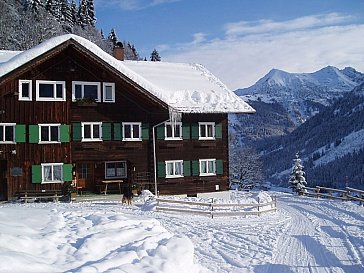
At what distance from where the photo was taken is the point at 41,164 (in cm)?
2817

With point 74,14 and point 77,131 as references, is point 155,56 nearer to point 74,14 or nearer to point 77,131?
point 74,14

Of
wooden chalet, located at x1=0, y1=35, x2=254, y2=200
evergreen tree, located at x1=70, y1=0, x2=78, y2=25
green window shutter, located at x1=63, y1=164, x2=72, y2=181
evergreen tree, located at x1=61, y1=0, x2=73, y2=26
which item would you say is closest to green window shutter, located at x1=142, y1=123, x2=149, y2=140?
wooden chalet, located at x1=0, y1=35, x2=254, y2=200

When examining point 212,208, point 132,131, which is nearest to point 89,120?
point 132,131

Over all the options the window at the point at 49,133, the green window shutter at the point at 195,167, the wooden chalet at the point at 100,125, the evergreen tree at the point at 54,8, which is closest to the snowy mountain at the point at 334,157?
the evergreen tree at the point at 54,8

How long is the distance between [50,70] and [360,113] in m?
183

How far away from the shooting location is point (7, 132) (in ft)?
90.8

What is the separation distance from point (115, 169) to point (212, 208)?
1082cm

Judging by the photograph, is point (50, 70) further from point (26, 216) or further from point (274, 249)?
point (274, 249)

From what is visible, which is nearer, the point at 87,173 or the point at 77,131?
the point at 77,131

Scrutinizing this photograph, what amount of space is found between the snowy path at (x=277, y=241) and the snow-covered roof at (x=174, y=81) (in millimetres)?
10026

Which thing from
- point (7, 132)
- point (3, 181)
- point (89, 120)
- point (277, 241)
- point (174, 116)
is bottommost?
point (277, 241)

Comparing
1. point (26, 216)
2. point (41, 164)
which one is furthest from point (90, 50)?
point (26, 216)

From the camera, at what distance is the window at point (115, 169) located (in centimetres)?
3131

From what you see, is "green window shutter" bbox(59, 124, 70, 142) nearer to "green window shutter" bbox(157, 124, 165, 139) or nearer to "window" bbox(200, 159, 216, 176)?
"green window shutter" bbox(157, 124, 165, 139)
